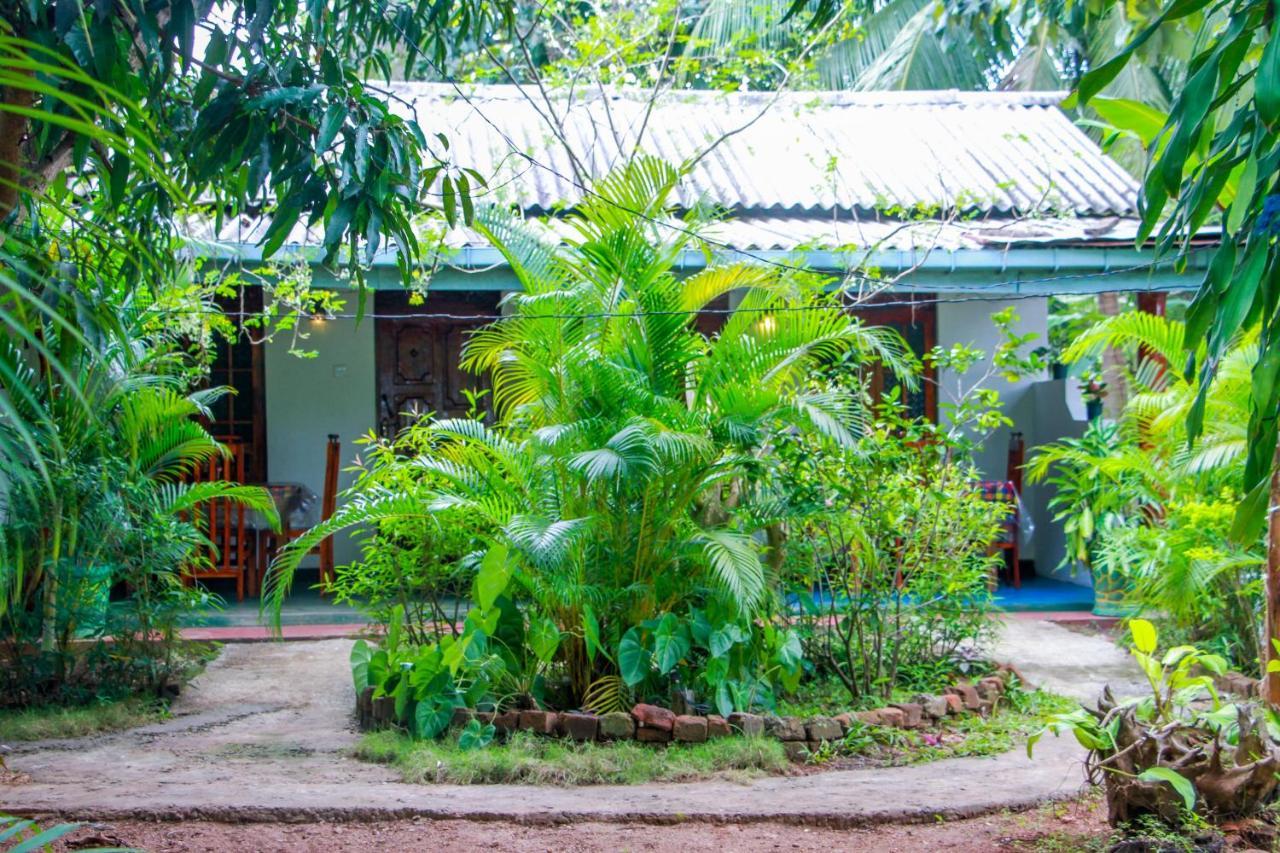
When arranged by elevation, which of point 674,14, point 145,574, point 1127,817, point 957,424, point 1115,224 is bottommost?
point 1127,817

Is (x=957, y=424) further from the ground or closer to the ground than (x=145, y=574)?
further from the ground

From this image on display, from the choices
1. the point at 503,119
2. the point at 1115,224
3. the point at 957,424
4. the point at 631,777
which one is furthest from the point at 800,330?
the point at 503,119

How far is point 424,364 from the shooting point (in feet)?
35.0

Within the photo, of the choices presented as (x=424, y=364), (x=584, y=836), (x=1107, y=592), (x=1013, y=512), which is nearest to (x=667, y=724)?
(x=584, y=836)

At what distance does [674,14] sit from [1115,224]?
379cm

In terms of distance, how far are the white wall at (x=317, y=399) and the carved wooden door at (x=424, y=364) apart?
0.41 feet

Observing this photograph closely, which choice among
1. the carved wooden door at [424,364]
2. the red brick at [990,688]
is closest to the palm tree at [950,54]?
the carved wooden door at [424,364]

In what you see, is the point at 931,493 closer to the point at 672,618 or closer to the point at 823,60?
the point at 672,618

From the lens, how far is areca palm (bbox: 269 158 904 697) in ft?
19.9

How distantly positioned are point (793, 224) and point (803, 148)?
177 cm

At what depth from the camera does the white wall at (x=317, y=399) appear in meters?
10.5

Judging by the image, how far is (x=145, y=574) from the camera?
6707 millimetres

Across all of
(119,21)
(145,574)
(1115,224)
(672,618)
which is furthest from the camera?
(1115,224)

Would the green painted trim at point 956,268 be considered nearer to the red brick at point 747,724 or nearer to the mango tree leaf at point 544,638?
the mango tree leaf at point 544,638
